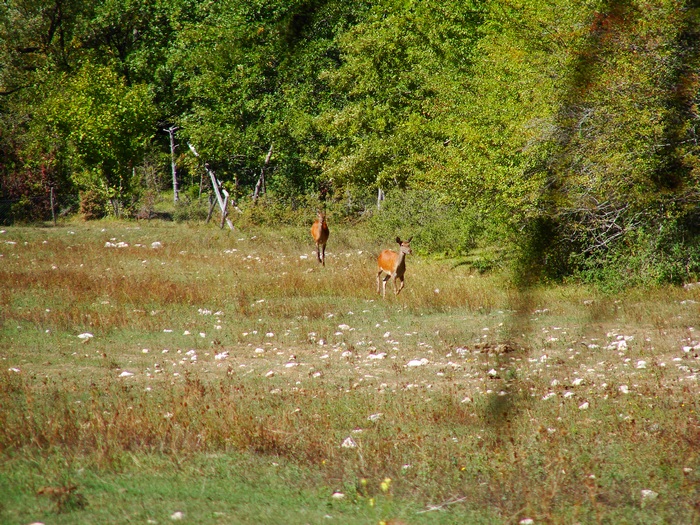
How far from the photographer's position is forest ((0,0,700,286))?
52.4 feet

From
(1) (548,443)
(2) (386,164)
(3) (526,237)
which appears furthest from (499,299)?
(2) (386,164)

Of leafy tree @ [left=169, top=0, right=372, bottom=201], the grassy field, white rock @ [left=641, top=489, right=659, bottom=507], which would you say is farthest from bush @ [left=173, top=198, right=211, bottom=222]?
white rock @ [left=641, top=489, right=659, bottom=507]

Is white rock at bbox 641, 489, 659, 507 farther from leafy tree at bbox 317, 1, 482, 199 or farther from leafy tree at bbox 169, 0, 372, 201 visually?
leafy tree at bbox 169, 0, 372, 201

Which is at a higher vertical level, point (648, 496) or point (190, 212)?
point (190, 212)

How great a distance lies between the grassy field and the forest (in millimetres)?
2136

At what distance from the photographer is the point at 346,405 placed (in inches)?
326

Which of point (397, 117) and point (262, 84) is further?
point (262, 84)

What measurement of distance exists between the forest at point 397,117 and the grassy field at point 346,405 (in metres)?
2.14

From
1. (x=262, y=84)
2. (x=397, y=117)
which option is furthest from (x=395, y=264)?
(x=262, y=84)

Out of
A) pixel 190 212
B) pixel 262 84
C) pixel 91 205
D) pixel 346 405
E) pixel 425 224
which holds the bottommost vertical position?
pixel 346 405

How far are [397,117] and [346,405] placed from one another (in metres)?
21.8

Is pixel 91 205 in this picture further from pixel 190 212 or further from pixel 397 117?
pixel 397 117

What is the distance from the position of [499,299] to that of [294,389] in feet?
26.2

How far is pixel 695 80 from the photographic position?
49.8 feet
